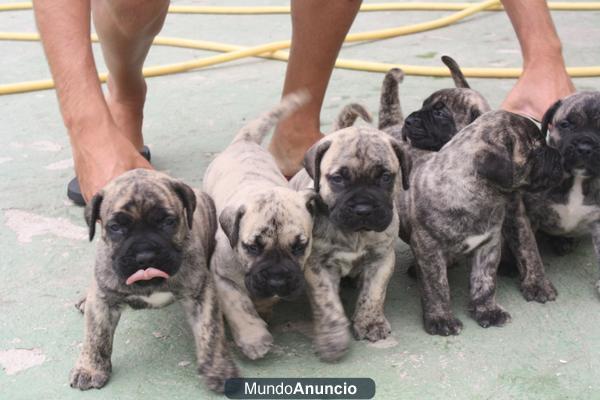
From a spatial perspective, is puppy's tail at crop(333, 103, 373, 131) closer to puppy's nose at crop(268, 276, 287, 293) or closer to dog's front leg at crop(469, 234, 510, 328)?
dog's front leg at crop(469, 234, 510, 328)

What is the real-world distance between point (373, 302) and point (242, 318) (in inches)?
21.3

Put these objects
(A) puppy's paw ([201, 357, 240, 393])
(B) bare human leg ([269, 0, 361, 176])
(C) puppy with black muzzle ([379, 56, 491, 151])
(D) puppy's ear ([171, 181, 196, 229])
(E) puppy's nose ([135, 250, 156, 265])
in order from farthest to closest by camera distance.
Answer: (B) bare human leg ([269, 0, 361, 176]), (C) puppy with black muzzle ([379, 56, 491, 151]), (D) puppy's ear ([171, 181, 196, 229]), (A) puppy's paw ([201, 357, 240, 393]), (E) puppy's nose ([135, 250, 156, 265])

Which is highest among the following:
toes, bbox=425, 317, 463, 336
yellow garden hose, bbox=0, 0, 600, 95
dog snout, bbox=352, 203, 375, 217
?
dog snout, bbox=352, 203, 375, 217

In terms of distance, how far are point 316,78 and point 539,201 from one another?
5.07ft

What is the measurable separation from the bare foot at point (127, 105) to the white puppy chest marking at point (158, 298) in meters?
1.95

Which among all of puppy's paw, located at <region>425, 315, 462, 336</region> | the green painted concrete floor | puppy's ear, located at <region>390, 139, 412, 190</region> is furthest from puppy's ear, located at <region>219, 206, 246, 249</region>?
puppy's paw, located at <region>425, 315, 462, 336</region>

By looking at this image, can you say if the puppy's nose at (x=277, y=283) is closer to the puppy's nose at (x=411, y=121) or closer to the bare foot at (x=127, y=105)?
the puppy's nose at (x=411, y=121)

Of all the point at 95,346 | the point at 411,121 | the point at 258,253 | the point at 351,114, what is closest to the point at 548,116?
the point at 411,121

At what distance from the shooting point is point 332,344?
3.25m

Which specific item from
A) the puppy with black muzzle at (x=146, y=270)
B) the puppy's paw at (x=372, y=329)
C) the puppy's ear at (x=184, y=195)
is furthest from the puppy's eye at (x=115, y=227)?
the puppy's paw at (x=372, y=329)

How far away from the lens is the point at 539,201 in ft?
12.6

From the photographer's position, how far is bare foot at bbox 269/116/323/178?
4.85 m

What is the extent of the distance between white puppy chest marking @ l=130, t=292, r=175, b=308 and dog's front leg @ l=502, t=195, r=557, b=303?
152cm

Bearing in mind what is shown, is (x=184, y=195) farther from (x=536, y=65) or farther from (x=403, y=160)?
(x=536, y=65)
